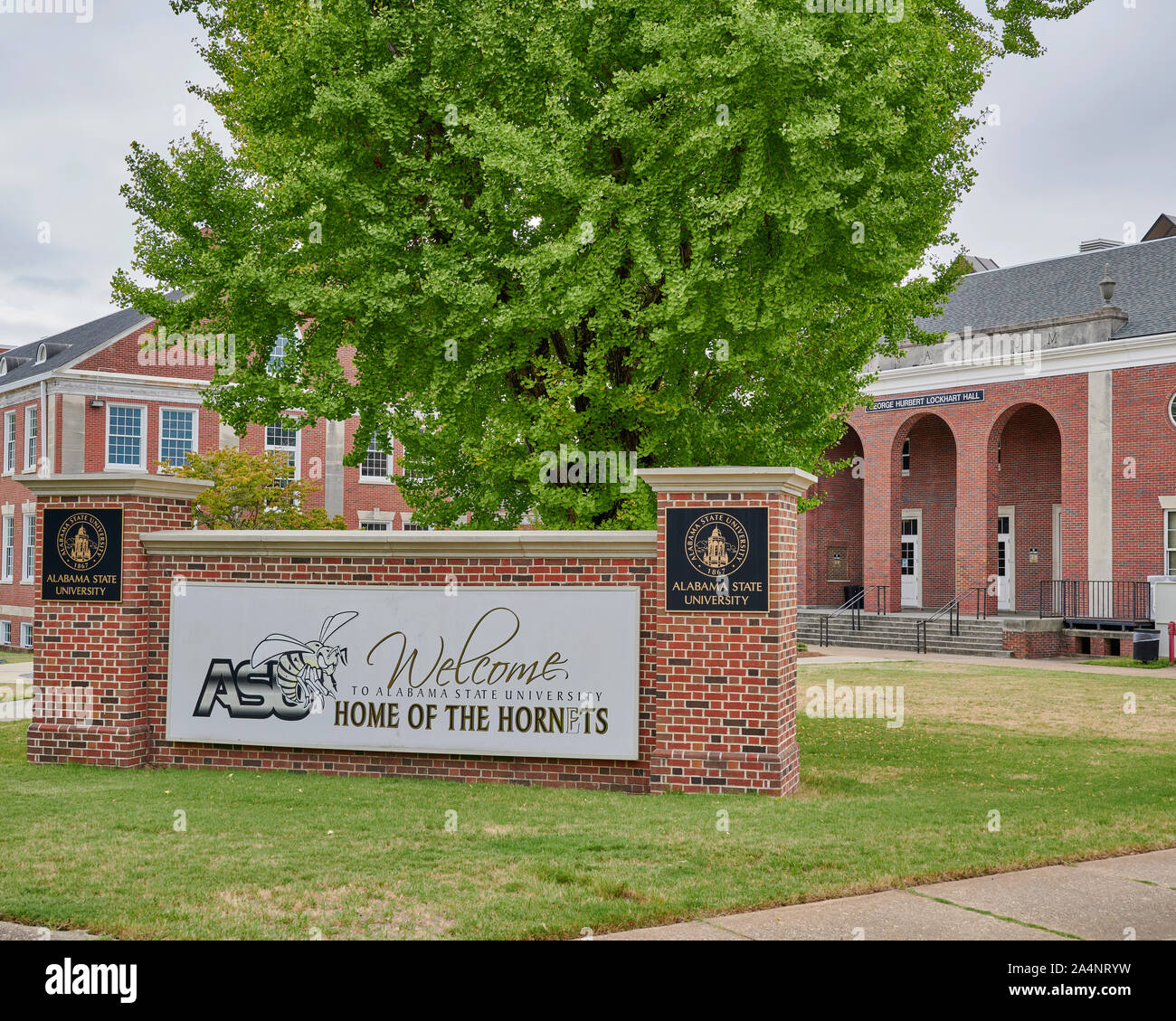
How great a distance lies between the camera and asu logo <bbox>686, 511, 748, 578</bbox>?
29.8 ft

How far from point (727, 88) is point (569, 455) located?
155 inches

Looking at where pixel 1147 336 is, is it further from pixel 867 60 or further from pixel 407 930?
pixel 407 930

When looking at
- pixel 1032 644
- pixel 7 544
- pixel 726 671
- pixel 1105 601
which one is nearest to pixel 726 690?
pixel 726 671

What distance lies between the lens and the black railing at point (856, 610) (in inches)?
1217

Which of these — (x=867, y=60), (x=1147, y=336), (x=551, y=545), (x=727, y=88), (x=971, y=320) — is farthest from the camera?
(x=971, y=320)

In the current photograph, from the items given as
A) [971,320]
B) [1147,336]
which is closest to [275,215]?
[1147,336]

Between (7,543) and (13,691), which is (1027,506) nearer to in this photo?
(13,691)

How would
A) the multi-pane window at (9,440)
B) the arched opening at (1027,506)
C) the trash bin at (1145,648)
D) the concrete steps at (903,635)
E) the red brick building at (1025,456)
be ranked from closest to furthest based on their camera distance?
the trash bin at (1145,648) < the concrete steps at (903,635) < the red brick building at (1025,456) < the arched opening at (1027,506) < the multi-pane window at (9,440)

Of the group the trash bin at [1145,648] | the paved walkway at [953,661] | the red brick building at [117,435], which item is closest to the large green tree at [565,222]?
the paved walkway at [953,661]

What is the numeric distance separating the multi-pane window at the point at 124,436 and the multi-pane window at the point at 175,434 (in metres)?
0.60

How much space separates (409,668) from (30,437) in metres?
29.3

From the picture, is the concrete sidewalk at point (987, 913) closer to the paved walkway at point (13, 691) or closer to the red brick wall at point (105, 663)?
the red brick wall at point (105, 663)

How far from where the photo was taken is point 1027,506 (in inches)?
1299
